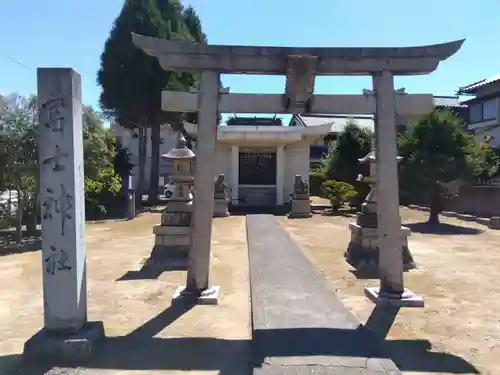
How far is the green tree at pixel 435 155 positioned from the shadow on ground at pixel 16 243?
1273 centimetres

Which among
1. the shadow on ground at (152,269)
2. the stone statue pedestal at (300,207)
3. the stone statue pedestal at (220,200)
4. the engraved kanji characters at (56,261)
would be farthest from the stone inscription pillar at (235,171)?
the engraved kanji characters at (56,261)

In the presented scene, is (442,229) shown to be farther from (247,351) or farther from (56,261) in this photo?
(56,261)

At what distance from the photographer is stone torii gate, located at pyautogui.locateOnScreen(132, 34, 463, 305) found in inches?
266

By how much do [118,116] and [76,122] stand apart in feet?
71.5

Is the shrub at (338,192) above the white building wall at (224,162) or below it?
below

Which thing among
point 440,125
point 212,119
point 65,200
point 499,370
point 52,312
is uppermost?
point 440,125

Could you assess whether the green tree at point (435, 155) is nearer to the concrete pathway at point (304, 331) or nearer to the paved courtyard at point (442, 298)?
the paved courtyard at point (442, 298)

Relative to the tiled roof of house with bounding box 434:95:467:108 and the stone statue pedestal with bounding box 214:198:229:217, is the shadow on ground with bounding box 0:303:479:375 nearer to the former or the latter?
the stone statue pedestal with bounding box 214:198:229:217

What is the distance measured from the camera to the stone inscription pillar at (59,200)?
512 cm

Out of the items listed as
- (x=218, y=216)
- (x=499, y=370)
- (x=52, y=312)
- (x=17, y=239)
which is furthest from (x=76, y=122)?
(x=218, y=216)

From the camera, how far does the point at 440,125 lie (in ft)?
58.7

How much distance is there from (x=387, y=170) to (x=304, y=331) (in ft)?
8.69

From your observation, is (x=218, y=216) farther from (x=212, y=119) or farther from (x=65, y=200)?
(x=65, y=200)

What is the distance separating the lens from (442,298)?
7758 mm
